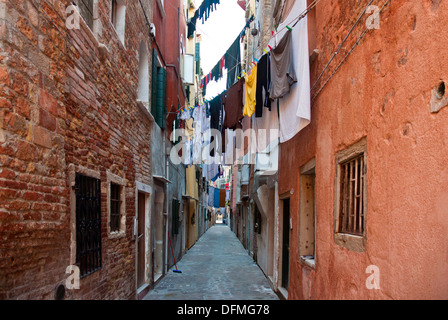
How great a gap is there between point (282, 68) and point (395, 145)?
9.66 feet

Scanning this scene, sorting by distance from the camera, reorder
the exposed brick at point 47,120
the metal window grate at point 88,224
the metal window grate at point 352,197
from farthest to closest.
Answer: the metal window grate at point 88,224 → the metal window grate at point 352,197 → the exposed brick at point 47,120

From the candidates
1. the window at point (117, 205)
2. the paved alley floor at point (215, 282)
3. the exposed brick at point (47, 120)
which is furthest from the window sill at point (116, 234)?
the exposed brick at point (47, 120)

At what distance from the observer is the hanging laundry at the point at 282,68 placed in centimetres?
514

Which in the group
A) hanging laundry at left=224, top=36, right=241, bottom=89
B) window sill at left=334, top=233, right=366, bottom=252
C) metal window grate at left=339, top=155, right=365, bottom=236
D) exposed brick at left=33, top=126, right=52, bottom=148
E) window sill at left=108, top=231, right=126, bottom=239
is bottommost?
window sill at left=108, top=231, right=126, bottom=239

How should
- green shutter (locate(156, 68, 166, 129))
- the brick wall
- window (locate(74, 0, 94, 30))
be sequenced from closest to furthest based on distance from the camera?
the brick wall → window (locate(74, 0, 94, 30)) → green shutter (locate(156, 68, 166, 129))

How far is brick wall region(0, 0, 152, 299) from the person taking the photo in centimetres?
283

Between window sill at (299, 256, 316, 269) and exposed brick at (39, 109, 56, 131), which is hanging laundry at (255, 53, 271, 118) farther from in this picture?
exposed brick at (39, 109, 56, 131)

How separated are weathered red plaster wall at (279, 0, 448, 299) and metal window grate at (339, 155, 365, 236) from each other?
0.20 metres

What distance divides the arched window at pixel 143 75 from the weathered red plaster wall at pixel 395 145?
4.94 meters

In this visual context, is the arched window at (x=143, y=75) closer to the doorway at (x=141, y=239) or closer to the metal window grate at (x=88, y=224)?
the doorway at (x=141, y=239)

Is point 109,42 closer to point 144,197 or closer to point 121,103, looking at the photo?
point 121,103

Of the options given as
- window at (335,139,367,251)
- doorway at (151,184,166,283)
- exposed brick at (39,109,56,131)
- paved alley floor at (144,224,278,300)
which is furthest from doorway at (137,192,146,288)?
window at (335,139,367,251)

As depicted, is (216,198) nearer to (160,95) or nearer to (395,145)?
(160,95)
